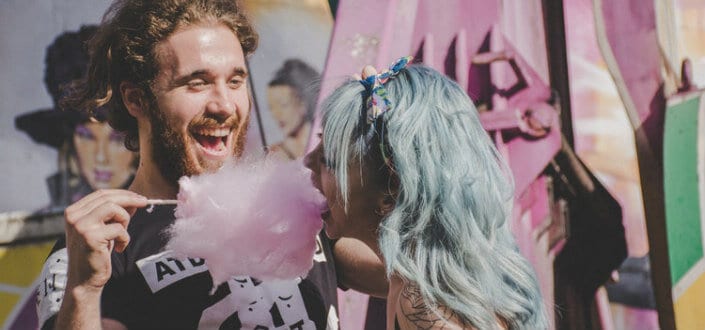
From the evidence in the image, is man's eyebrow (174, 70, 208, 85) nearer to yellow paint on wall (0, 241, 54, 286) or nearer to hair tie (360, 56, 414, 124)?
hair tie (360, 56, 414, 124)

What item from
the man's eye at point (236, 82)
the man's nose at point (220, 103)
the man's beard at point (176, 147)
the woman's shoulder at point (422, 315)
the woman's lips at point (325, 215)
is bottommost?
the woman's shoulder at point (422, 315)

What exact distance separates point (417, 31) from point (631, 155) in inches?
56.2

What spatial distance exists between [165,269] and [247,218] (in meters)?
0.39

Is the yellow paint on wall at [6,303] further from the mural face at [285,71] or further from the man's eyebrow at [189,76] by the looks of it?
the man's eyebrow at [189,76]

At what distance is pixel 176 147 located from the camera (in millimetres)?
2412

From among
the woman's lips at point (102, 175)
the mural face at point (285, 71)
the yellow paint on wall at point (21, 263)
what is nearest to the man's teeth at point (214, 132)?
the mural face at point (285, 71)

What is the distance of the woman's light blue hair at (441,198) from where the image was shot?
1.67m

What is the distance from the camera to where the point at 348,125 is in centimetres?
176

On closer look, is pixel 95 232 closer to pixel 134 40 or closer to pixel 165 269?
pixel 165 269

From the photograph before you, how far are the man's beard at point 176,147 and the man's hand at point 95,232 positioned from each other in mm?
599

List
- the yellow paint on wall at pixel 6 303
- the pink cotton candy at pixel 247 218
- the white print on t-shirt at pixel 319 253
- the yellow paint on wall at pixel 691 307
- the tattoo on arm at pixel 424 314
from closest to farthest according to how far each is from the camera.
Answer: the tattoo on arm at pixel 424 314 < the pink cotton candy at pixel 247 218 < the white print on t-shirt at pixel 319 253 < the yellow paint on wall at pixel 6 303 < the yellow paint on wall at pixel 691 307

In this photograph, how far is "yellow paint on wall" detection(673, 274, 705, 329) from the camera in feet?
12.3

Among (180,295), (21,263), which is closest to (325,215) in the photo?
(180,295)

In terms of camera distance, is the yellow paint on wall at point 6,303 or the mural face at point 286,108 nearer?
the yellow paint on wall at point 6,303
